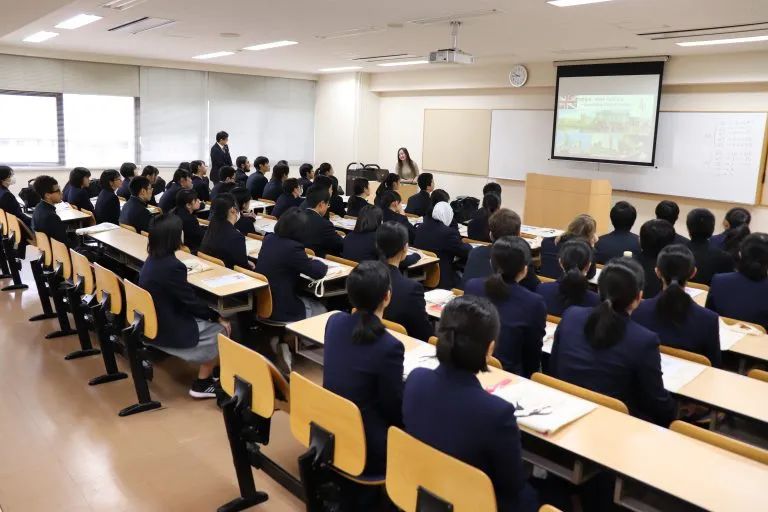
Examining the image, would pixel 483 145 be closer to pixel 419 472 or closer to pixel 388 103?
pixel 388 103

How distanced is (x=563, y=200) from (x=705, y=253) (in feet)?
14.9

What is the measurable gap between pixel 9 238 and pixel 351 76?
7.54 m

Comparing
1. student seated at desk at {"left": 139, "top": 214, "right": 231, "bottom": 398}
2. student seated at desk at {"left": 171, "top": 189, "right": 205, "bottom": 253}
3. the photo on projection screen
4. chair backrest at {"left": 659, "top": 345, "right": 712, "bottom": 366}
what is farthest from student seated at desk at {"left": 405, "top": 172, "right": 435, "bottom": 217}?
chair backrest at {"left": 659, "top": 345, "right": 712, "bottom": 366}

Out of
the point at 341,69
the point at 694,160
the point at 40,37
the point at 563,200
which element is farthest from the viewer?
the point at 341,69

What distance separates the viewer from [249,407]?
2.57m

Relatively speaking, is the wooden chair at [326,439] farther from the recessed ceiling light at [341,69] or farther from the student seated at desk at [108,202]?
the recessed ceiling light at [341,69]

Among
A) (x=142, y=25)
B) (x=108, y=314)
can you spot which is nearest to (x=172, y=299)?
(x=108, y=314)

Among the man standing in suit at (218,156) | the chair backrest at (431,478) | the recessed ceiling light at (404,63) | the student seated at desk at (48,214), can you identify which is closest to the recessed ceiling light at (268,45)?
the man standing in suit at (218,156)

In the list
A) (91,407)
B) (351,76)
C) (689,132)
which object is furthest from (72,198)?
(689,132)

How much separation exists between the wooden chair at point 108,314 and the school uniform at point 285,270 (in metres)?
0.90

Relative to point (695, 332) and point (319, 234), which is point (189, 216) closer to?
point (319, 234)

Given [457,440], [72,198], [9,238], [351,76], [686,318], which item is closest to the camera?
[457,440]

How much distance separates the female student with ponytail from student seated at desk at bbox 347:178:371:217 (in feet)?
13.8

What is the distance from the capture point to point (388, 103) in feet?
40.7
